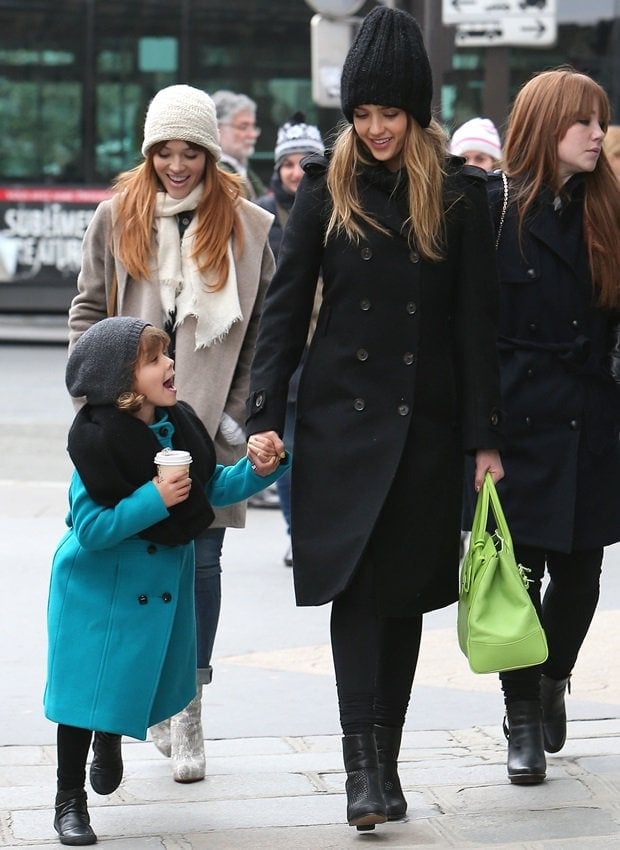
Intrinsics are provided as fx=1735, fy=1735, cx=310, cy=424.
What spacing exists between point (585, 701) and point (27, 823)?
6.50ft

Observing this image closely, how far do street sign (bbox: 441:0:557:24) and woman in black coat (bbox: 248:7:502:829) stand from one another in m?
5.94

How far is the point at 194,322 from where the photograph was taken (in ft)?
15.1

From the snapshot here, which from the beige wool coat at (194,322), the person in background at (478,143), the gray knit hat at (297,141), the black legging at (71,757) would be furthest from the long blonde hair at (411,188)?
the gray knit hat at (297,141)

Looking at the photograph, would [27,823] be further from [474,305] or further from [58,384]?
[58,384]

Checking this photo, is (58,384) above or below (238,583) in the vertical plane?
below

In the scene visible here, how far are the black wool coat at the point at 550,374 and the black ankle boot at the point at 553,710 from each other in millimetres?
398

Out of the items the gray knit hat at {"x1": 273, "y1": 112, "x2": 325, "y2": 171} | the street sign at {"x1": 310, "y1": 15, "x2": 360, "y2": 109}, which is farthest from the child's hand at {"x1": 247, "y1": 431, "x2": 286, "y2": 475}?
the street sign at {"x1": 310, "y1": 15, "x2": 360, "y2": 109}

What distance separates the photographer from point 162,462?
3809 millimetres

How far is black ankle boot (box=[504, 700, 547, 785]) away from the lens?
431 cm

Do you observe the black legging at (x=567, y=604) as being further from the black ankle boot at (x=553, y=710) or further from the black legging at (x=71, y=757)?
the black legging at (x=71, y=757)

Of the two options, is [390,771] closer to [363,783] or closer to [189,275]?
[363,783]

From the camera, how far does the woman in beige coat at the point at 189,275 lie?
180 inches

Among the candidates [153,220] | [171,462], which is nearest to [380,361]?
[171,462]

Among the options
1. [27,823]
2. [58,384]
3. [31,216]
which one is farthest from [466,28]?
[31,216]
